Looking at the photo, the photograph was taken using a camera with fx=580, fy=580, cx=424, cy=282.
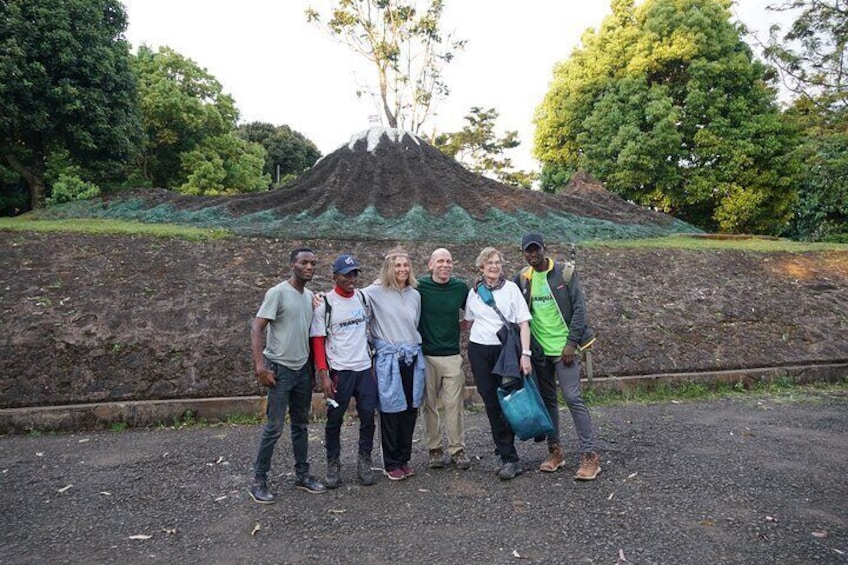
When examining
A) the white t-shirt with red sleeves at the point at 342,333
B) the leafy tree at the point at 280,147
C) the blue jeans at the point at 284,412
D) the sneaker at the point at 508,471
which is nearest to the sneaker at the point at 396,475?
the blue jeans at the point at 284,412

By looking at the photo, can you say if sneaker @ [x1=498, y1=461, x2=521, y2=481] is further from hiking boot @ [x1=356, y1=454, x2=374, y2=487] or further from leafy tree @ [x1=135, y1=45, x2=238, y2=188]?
leafy tree @ [x1=135, y1=45, x2=238, y2=188]

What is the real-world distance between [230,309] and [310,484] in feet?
14.4

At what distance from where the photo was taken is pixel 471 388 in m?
Answer: 6.91

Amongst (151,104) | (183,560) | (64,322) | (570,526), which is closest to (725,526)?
(570,526)

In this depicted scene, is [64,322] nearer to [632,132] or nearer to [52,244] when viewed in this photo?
[52,244]

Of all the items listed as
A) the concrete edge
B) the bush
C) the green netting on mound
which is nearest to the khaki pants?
the concrete edge

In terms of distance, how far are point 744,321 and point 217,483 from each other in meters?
8.17

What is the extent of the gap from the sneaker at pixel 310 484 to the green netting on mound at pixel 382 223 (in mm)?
7188

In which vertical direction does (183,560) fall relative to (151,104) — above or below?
below

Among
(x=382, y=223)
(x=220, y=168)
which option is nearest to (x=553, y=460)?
(x=382, y=223)

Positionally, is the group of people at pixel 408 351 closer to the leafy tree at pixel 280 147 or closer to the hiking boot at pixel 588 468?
the hiking boot at pixel 588 468

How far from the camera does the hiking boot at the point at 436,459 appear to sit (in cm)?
464

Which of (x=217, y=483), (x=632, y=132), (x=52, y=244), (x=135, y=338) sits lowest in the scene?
(x=217, y=483)

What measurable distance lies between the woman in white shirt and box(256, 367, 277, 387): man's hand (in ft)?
4.78
